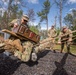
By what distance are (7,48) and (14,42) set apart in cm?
61

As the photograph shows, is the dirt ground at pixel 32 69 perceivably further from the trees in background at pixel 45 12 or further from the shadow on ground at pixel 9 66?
the trees in background at pixel 45 12

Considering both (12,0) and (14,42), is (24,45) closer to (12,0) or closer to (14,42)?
(14,42)

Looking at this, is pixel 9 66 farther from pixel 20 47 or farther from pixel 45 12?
pixel 45 12

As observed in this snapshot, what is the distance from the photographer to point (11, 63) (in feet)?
27.1

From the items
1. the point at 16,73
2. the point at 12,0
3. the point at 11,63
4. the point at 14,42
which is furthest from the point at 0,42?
the point at 12,0

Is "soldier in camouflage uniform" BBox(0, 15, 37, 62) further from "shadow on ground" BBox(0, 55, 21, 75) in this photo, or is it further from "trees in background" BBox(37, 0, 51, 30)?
"trees in background" BBox(37, 0, 51, 30)

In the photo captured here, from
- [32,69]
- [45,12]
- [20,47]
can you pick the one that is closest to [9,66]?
[32,69]

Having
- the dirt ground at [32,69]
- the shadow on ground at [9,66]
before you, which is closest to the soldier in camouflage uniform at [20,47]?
the dirt ground at [32,69]

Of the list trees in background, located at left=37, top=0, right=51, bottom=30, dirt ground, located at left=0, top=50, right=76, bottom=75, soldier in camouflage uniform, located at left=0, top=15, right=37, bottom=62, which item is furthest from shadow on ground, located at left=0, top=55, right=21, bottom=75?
trees in background, located at left=37, top=0, right=51, bottom=30

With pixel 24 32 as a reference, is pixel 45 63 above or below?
below

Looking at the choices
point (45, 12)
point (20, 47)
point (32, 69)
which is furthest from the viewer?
point (45, 12)

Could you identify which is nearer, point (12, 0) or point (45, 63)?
point (45, 63)

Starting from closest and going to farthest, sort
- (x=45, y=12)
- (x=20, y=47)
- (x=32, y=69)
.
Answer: (x=20, y=47), (x=32, y=69), (x=45, y=12)

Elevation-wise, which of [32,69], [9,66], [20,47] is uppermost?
[20,47]
